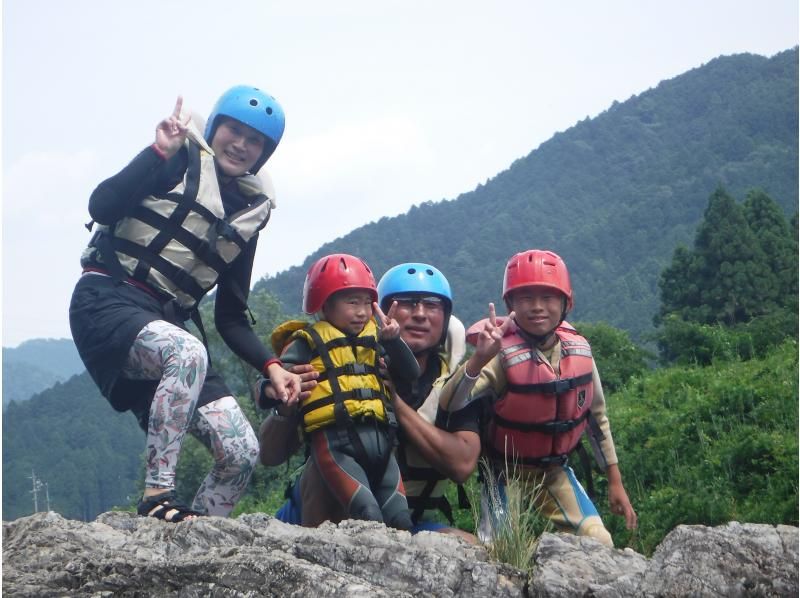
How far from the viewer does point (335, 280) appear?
473cm

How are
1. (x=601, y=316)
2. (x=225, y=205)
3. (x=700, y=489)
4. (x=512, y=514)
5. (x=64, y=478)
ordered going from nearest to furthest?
(x=512, y=514) → (x=225, y=205) → (x=700, y=489) → (x=64, y=478) → (x=601, y=316)

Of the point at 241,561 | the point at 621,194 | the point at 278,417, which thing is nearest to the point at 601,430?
the point at 278,417

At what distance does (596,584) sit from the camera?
10.9ft

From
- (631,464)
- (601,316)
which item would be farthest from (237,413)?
(601,316)

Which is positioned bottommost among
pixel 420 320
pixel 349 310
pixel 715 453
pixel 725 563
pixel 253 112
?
pixel 715 453

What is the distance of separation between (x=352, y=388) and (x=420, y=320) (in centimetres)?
78

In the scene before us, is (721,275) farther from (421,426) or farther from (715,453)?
(421,426)

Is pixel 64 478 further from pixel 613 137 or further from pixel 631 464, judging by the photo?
pixel 613 137

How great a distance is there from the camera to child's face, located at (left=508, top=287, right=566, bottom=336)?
5.15 metres

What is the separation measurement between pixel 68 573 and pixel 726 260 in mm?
38167

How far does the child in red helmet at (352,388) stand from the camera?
14.3 ft

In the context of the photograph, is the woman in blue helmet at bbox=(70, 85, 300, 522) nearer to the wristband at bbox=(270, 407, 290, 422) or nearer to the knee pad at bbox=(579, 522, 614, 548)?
the wristband at bbox=(270, 407, 290, 422)

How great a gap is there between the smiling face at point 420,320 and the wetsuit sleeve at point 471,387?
34 centimetres

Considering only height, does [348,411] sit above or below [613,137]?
below
